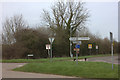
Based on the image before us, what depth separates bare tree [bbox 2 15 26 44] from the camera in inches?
1498

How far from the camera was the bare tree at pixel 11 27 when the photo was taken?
125 ft

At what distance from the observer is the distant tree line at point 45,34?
3503cm

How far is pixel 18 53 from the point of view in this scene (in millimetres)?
34250

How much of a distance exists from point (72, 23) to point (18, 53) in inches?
596

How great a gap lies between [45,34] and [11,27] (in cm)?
1048

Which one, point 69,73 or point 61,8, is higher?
point 61,8

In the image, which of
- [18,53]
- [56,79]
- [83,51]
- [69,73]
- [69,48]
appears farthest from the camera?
[83,51]

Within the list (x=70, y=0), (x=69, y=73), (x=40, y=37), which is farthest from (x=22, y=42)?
(x=69, y=73)

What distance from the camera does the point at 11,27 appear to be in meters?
45.0

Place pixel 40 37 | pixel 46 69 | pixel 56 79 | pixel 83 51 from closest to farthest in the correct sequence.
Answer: pixel 56 79
pixel 46 69
pixel 40 37
pixel 83 51

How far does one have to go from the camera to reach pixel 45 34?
38.7 metres

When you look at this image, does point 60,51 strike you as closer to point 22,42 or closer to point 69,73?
point 22,42

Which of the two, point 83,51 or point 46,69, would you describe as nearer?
point 46,69

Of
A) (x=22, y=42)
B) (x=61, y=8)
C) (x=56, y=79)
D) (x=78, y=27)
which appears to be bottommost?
(x=56, y=79)
